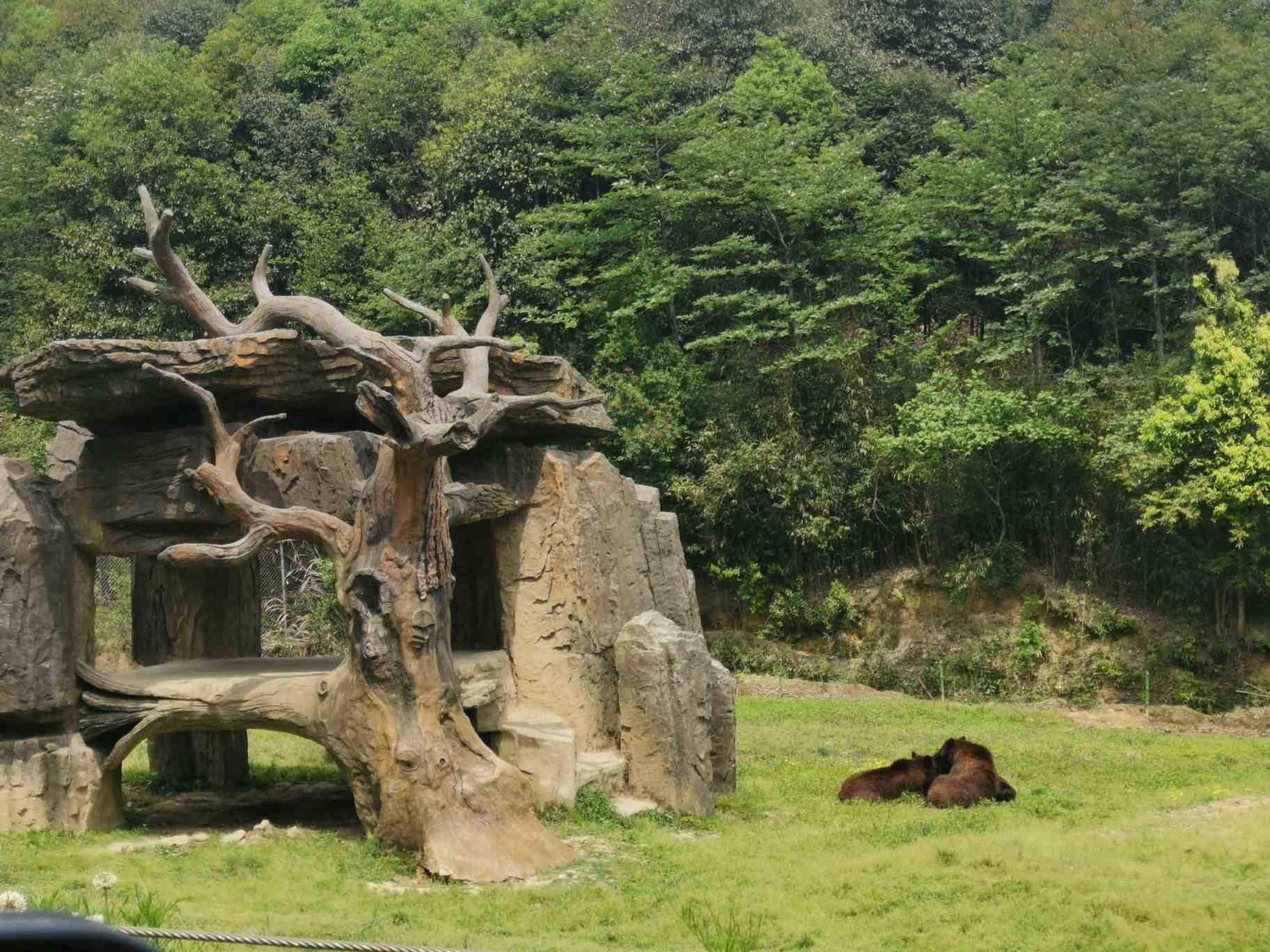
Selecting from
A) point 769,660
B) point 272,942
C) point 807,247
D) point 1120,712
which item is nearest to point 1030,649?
point 1120,712

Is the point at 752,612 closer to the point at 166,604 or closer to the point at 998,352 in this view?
the point at 998,352

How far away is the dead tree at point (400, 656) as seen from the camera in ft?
33.7

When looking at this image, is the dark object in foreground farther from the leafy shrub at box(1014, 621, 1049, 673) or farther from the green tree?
the leafy shrub at box(1014, 621, 1049, 673)

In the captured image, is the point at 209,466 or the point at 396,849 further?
the point at 209,466

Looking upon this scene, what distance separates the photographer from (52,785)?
36.7 ft

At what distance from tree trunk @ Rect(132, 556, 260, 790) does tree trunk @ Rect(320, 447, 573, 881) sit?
3.19 metres

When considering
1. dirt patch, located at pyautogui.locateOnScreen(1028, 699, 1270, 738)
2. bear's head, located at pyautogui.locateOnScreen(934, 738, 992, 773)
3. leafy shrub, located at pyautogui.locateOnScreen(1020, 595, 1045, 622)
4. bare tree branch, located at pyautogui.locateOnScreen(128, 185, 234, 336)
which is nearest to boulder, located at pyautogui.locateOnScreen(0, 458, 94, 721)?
bare tree branch, located at pyautogui.locateOnScreen(128, 185, 234, 336)

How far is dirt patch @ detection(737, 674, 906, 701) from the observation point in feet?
67.3

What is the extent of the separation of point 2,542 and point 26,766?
1584 mm

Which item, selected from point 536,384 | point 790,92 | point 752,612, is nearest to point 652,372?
point 752,612

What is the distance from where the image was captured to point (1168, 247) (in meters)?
22.4

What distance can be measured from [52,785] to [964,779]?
6.84 metres

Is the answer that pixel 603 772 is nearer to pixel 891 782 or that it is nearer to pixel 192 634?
pixel 891 782

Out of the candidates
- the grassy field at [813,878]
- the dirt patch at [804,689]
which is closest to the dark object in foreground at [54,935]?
the grassy field at [813,878]
